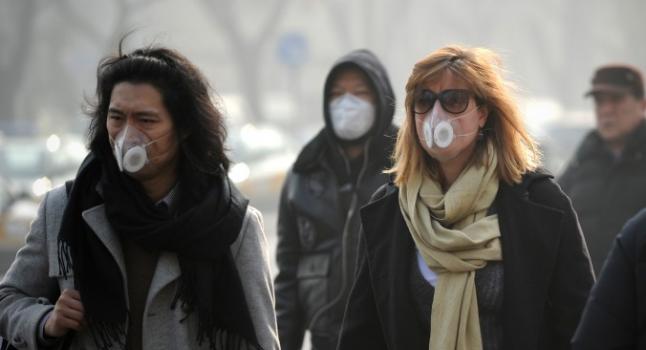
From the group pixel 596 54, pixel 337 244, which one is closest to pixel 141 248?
pixel 337 244

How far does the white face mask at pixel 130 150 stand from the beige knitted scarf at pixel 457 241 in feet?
2.75

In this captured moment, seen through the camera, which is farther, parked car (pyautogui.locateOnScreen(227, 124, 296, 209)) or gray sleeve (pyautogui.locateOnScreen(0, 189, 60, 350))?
parked car (pyautogui.locateOnScreen(227, 124, 296, 209))

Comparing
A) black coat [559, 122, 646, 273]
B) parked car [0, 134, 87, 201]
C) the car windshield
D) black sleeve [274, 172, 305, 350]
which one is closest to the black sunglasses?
black sleeve [274, 172, 305, 350]

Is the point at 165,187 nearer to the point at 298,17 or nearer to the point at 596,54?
the point at 298,17

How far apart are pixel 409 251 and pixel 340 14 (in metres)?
48.0

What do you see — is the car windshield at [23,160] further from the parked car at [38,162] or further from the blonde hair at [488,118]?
the blonde hair at [488,118]

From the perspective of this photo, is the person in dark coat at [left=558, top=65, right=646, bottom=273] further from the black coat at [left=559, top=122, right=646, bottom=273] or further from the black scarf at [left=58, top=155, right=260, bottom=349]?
the black scarf at [left=58, top=155, right=260, bottom=349]

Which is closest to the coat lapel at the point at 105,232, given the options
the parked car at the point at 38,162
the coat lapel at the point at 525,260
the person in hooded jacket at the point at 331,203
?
the coat lapel at the point at 525,260

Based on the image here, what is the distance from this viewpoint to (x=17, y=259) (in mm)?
3627

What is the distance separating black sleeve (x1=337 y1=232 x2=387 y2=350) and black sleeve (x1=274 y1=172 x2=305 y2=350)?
4.42ft

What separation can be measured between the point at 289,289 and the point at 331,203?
0.40 meters

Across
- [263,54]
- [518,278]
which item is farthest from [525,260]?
[263,54]

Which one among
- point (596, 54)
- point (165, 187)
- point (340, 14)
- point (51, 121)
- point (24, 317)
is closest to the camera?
point (24, 317)

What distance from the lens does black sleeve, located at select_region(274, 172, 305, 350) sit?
5305 millimetres
